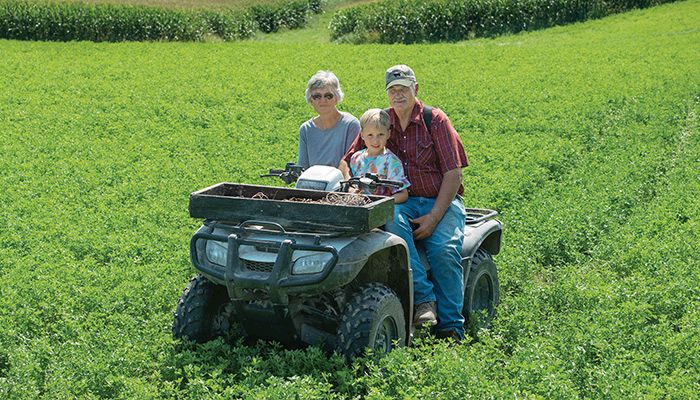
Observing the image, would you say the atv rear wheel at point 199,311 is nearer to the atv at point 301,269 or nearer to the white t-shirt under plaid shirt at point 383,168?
the atv at point 301,269

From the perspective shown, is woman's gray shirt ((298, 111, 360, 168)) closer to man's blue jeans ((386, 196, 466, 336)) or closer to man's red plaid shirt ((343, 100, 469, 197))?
man's red plaid shirt ((343, 100, 469, 197))

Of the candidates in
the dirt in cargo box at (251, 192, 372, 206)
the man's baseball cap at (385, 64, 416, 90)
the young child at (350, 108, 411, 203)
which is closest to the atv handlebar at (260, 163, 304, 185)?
the young child at (350, 108, 411, 203)

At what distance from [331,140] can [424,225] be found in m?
A: 1.47

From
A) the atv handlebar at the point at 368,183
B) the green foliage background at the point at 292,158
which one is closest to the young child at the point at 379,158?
the atv handlebar at the point at 368,183

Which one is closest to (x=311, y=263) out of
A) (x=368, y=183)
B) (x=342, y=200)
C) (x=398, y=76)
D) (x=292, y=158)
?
(x=342, y=200)

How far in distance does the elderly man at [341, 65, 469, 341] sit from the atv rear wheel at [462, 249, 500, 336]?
1.50ft

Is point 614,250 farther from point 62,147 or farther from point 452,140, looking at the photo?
Result: point 62,147

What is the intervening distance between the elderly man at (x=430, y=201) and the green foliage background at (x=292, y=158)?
39cm

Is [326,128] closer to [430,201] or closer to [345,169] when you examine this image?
[345,169]

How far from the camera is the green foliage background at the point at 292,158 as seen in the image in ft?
20.8

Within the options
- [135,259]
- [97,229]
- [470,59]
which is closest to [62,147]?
[97,229]

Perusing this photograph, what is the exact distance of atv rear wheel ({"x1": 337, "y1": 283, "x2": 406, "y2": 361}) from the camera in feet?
20.3

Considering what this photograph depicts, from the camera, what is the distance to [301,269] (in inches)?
241

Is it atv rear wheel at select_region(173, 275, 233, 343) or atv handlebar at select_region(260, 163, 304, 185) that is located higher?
atv handlebar at select_region(260, 163, 304, 185)
